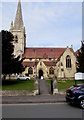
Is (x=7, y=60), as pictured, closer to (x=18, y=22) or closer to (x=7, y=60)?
(x=7, y=60)

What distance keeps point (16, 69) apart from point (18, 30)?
40289mm

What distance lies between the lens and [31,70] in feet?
177

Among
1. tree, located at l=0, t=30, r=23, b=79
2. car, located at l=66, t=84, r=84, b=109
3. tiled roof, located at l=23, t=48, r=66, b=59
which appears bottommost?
car, located at l=66, t=84, r=84, b=109

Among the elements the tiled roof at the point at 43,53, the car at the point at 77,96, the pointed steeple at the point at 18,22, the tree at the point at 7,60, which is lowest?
the car at the point at 77,96

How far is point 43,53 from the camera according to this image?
202 ft

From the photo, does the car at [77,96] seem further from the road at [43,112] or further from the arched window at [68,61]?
the arched window at [68,61]

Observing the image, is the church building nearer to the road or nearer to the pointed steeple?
the pointed steeple

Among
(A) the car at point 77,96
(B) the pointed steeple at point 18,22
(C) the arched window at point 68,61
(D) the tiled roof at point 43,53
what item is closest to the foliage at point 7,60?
(A) the car at point 77,96

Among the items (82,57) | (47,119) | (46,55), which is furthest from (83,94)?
(46,55)

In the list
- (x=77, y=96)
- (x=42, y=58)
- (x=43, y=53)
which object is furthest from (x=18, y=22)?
(x=77, y=96)

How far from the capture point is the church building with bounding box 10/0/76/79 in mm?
52469

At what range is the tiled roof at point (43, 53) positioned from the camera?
198ft

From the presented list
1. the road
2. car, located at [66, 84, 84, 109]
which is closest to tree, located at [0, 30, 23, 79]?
the road

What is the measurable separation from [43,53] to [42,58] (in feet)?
8.05
